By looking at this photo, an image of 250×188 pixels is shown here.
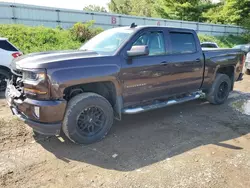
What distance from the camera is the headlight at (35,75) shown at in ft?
11.0

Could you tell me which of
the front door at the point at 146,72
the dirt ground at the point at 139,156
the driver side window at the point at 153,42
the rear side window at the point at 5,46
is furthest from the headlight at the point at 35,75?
the rear side window at the point at 5,46

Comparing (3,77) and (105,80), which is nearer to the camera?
(105,80)

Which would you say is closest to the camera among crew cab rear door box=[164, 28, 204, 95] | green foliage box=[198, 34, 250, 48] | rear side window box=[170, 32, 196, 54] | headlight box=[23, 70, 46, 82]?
headlight box=[23, 70, 46, 82]

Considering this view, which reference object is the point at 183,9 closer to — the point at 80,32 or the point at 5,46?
the point at 80,32

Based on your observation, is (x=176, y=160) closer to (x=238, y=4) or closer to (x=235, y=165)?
(x=235, y=165)

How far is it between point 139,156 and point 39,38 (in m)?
11.5

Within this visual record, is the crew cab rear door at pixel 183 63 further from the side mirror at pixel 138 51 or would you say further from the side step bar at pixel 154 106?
the side mirror at pixel 138 51

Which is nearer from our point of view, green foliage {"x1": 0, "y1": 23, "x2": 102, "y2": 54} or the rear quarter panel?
the rear quarter panel

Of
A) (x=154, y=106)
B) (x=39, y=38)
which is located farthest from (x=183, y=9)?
(x=154, y=106)

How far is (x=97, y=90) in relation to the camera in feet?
14.0

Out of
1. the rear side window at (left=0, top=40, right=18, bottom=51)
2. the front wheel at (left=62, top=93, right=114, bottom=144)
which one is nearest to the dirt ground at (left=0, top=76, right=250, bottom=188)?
the front wheel at (left=62, top=93, right=114, bottom=144)

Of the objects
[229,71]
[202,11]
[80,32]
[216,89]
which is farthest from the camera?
[202,11]

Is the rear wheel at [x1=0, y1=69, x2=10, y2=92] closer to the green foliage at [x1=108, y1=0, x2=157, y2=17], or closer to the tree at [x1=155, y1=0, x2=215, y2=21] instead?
the tree at [x1=155, y1=0, x2=215, y2=21]

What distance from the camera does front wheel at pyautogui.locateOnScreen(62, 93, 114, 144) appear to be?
12.0ft
